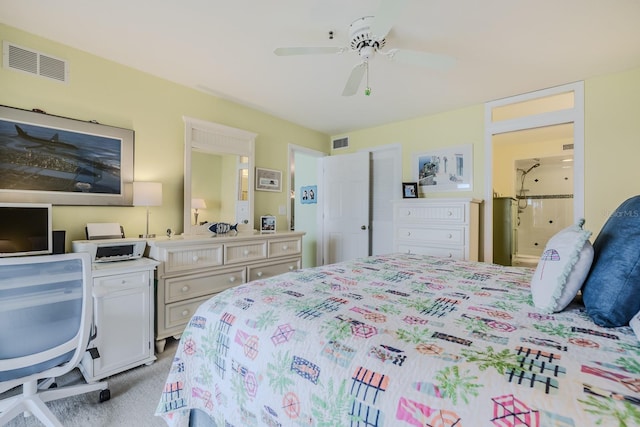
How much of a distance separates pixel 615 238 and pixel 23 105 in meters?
3.52

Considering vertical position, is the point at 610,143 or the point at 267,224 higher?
the point at 610,143

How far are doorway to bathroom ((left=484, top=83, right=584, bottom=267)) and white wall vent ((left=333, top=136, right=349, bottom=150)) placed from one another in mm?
2003

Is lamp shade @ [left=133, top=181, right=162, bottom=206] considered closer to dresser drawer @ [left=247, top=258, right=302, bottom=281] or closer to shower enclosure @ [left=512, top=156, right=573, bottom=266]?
dresser drawer @ [left=247, top=258, right=302, bottom=281]

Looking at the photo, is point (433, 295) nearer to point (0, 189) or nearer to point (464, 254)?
point (464, 254)

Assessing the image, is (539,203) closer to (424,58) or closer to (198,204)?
(424,58)

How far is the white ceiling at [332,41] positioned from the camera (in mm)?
1792

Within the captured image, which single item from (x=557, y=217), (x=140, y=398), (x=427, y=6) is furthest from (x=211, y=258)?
(x=557, y=217)

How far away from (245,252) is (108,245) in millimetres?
1149

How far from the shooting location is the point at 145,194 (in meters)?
2.41

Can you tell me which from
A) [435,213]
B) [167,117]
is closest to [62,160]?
[167,117]

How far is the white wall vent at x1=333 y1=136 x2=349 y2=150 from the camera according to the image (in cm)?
459

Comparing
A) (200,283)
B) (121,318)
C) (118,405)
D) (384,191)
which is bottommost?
(118,405)

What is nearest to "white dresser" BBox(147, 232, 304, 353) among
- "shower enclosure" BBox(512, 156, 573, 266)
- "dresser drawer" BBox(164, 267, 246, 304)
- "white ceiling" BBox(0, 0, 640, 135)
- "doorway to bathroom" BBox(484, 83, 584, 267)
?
"dresser drawer" BBox(164, 267, 246, 304)

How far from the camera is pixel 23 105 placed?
6.65ft
